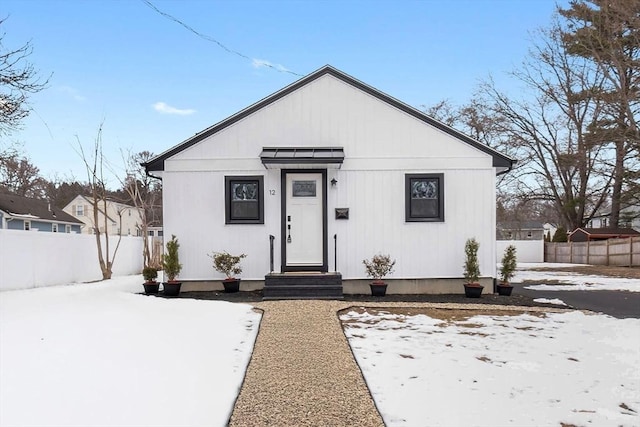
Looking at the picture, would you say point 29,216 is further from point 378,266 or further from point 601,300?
point 601,300

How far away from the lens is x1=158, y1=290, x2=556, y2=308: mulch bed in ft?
27.7

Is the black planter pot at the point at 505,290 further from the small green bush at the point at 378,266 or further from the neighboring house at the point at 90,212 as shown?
the neighboring house at the point at 90,212

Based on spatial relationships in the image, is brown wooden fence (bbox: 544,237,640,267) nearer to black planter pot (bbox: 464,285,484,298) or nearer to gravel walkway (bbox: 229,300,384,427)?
black planter pot (bbox: 464,285,484,298)

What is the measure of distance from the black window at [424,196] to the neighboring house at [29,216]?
2277 cm

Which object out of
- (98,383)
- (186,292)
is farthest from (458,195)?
(98,383)

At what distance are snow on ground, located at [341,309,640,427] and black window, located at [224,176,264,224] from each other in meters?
3.68

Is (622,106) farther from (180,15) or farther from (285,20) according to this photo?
(180,15)

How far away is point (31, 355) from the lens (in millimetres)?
4363

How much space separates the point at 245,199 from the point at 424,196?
398 centimetres

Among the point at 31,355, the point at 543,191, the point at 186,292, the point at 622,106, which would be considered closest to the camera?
the point at 31,355

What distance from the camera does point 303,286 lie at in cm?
852

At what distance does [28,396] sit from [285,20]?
12566 millimetres

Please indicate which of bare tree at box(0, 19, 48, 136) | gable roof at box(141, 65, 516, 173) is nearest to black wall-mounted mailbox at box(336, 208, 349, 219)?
gable roof at box(141, 65, 516, 173)

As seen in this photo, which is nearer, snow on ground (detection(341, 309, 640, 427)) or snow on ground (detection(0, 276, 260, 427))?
snow on ground (detection(0, 276, 260, 427))
